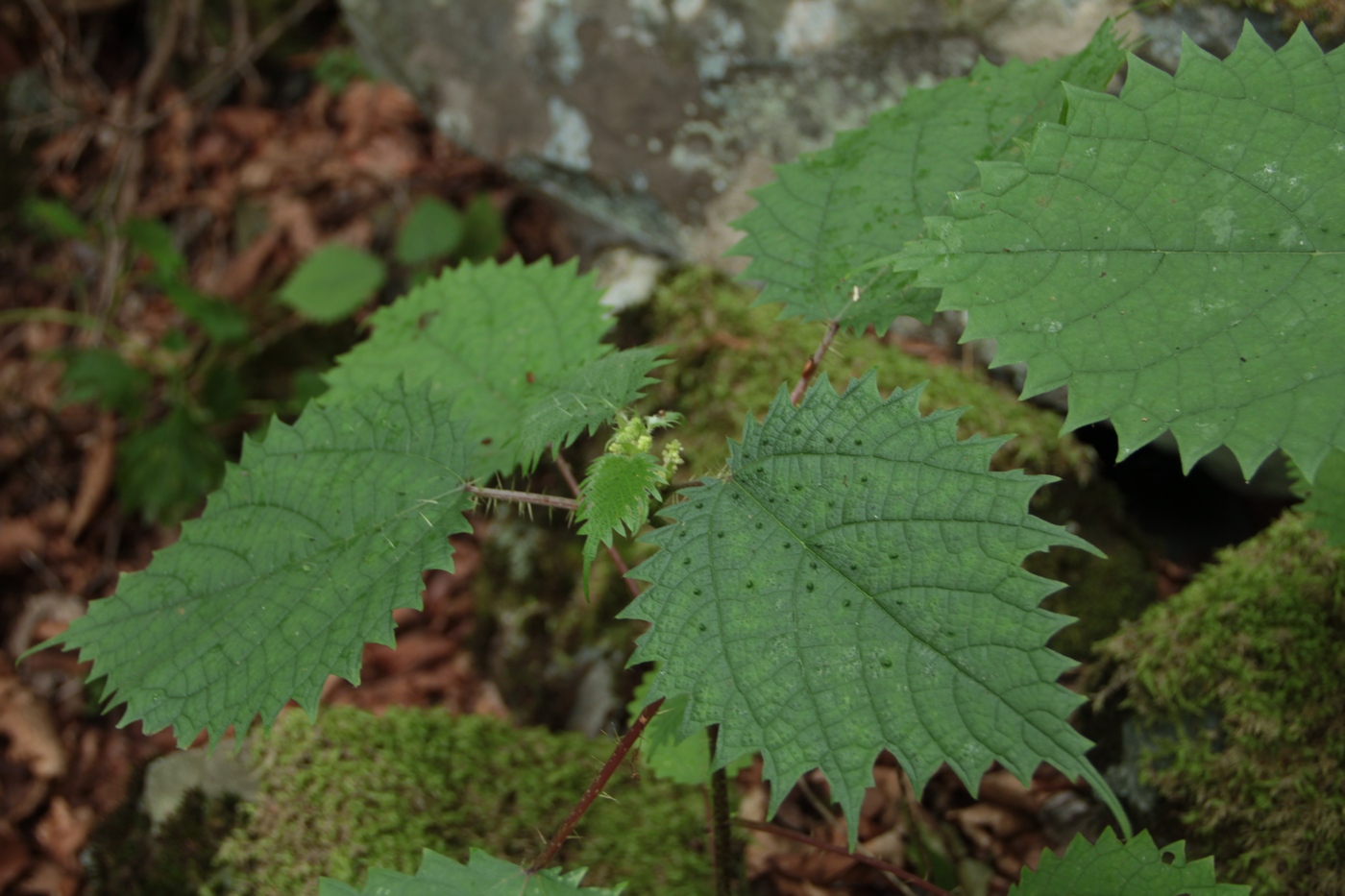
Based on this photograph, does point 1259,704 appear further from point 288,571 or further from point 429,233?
point 429,233

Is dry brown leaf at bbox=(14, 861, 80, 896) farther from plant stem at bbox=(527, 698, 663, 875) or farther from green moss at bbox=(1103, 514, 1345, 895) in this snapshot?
green moss at bbox=(1103, 514, 1345, 895)

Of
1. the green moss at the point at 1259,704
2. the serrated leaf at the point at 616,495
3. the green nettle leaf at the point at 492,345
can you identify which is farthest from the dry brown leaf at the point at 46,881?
the green moss at the point at 1259,704

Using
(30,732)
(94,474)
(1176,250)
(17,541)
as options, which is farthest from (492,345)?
(17,541)

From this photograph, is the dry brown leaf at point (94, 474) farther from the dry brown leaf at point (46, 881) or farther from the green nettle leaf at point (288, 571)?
the green nettle leaf at point (288, 571)

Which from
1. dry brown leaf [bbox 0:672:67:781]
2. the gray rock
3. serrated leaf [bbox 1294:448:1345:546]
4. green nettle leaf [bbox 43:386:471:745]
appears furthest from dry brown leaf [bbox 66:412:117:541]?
serrated leaf [bbox 1294:448:1345:546]

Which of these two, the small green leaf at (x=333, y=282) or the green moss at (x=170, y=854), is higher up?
the small green leaf at (x=333, y=282)
